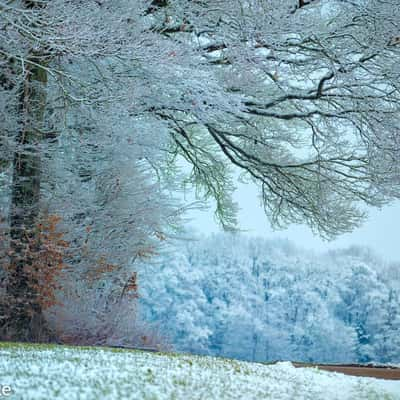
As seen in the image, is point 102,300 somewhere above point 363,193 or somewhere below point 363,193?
below

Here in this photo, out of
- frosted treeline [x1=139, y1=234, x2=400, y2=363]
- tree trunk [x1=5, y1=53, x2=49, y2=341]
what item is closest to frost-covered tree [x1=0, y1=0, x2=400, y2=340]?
tree trunk [x1=5, y1=53, x2=49, y2=341]

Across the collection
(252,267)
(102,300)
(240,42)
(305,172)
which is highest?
(240,42)

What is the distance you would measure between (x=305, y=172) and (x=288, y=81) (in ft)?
6.90

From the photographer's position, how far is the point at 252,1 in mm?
8852

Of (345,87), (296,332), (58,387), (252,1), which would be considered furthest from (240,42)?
(296,332)

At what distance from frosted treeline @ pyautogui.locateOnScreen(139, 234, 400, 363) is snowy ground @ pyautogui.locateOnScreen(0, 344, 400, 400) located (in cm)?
1036

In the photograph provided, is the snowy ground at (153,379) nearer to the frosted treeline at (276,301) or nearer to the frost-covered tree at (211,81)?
the frost-covered tree at (211,81)

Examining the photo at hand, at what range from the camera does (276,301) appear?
1775 cm

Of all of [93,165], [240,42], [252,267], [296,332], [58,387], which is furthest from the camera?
[252,267]

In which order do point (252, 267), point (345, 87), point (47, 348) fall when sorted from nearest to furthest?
point (47, 348) < point (345, 87) < point (252, 267)

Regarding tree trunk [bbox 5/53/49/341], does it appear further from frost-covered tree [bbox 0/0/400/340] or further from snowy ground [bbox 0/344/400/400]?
snowy ground [bbox 0/344/400/400]

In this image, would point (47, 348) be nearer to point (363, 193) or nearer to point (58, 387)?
point (58, 387)

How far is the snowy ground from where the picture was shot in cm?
419

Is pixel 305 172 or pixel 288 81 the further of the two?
pixel 305 172
